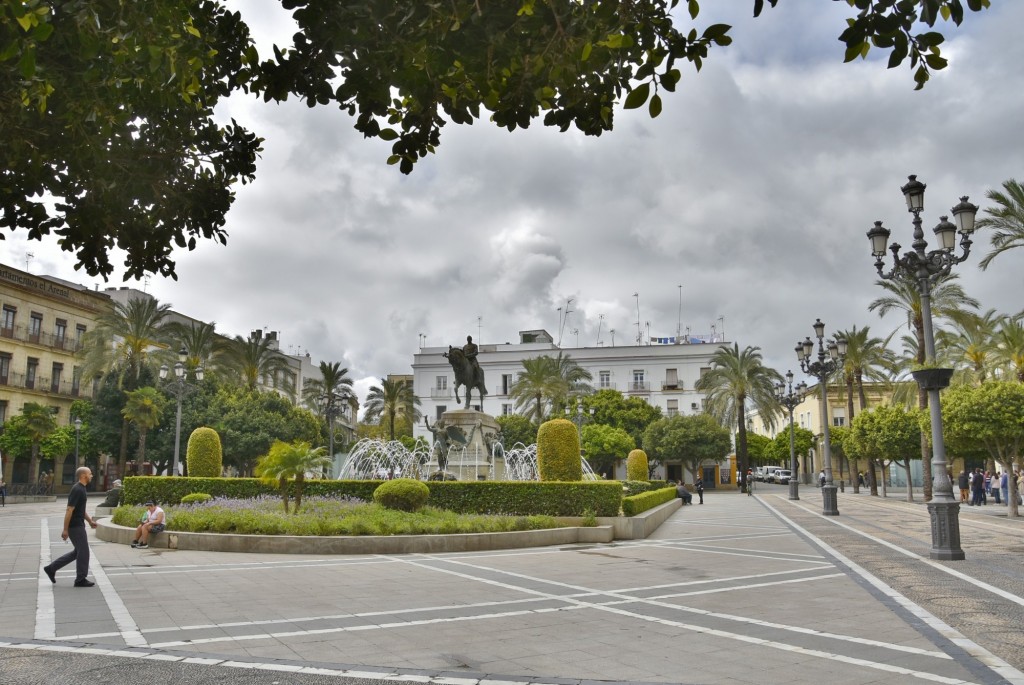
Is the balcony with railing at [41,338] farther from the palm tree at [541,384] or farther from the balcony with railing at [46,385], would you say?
the palm tree at [541,384]

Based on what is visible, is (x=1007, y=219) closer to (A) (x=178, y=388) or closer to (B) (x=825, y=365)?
(B) (x=825, y=365)

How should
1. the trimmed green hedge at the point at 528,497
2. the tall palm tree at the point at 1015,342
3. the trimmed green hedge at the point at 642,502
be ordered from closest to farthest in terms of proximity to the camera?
the trimmed green hedge at the point at 528,497, the trimmed green hedge at the point at 642,502, the tall palm tree at the point at 1015,342

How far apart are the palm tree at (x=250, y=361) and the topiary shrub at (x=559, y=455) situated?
33.5 m

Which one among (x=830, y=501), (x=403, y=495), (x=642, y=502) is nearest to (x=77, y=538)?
(x=403, y=495)

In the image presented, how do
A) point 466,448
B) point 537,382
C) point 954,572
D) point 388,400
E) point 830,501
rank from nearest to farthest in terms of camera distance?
point 954,572, point 466,448, point 830,501, point 537,382, point 388,400

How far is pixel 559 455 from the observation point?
1853 cm

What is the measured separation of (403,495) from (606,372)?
5663cm

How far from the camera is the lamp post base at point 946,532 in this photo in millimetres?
11812

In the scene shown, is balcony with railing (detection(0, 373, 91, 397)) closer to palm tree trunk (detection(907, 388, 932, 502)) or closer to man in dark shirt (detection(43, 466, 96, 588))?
man in dark shirt (detection(43, 466, 96, 588))

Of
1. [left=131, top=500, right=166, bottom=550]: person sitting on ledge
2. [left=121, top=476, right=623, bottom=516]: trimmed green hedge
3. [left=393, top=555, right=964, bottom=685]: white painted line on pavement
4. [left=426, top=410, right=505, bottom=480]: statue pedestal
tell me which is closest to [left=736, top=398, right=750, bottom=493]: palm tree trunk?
[left=426, top=410, right=505, bottom=480]: statue pedestal

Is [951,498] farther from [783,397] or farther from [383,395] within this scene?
[383,395]

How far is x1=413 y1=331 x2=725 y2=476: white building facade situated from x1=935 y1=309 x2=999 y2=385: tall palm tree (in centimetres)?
3172

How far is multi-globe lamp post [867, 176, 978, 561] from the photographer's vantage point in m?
11.9

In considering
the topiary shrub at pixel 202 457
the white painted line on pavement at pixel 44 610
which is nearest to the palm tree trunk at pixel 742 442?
the topiary shrub at pixel 202 457
